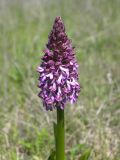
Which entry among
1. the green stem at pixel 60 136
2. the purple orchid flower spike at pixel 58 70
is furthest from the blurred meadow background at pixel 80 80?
the purple orchid flower spike at pixel 58 70

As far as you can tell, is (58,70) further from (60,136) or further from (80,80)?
(80,80)

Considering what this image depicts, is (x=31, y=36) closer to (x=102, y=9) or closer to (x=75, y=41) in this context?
(x=75, y=41)

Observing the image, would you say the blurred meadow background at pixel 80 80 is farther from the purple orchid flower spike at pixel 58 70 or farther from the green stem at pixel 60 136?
the purple orchid flower spike at pixel 58 70

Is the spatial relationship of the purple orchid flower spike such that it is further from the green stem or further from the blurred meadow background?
the blurred meadow background

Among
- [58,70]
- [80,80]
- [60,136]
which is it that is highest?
[80,80]

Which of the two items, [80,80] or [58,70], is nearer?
[58,70]

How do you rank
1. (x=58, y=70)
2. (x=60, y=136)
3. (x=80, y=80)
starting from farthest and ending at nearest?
(x=80, y=80) → (x=60, y=136) → (x=58, y=70)

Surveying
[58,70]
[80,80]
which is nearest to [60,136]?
[58,70]
